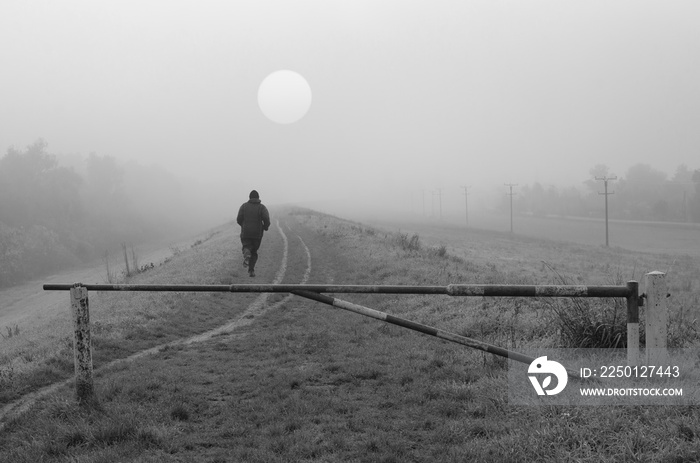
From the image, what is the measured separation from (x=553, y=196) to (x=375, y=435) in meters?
161

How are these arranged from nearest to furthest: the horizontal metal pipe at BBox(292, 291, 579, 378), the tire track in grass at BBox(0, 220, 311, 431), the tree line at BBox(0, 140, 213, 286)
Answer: the horizontal metal pipe at BBox(292, 291, 579, 378) < the tire track in grass at BBox(0, 220, 311, 431) < the tree line at BBox(0, 140, 213, 286)

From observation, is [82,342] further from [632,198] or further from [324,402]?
[632,198]

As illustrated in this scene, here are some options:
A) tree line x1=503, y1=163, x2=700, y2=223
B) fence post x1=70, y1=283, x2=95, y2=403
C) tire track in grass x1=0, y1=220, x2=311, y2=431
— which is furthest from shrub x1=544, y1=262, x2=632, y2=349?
tree line x1=503, y1=163, x2=700, y2=223

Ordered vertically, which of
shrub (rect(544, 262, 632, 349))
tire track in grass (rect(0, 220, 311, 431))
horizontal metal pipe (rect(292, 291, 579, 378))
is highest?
horizontal metal pipe (rect(292, 291, 579, 378))

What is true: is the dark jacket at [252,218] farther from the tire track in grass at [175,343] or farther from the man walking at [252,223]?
the tire track in grass at [175,343]

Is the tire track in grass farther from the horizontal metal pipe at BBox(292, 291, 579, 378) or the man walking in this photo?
the horizontal metal pipe at BBox(292, 291, 579, 378)

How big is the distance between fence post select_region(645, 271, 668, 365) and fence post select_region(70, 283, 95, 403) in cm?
573

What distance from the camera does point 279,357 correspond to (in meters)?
8.05

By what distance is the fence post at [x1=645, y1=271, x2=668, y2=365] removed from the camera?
15.1 feet

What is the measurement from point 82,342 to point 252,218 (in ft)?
39.9

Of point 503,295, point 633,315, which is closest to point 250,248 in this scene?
point 503,295

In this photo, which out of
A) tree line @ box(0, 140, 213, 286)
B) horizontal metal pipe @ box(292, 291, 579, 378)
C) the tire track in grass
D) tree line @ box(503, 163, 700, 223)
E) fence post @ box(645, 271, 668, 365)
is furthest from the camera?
tree line @ box(503, 163, 700, 223)

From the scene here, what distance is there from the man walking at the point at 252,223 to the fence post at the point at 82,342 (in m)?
11.8

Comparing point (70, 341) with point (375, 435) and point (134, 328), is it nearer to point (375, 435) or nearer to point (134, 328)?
point (134, 328)
